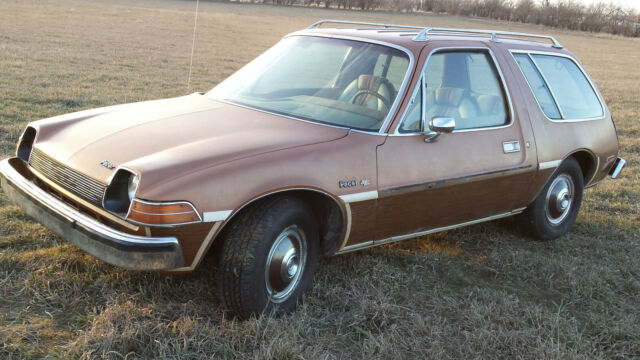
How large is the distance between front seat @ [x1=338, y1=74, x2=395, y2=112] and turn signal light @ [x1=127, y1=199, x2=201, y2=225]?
148 cm

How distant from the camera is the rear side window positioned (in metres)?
4.64

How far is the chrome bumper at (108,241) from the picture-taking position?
2760 mm

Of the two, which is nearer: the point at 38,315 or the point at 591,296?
the point at 38,315

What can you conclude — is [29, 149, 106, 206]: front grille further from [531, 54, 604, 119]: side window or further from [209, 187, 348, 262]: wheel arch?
[531, 54, 604, 119]: side window

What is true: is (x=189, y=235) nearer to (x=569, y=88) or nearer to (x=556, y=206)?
(x=556, y=206)

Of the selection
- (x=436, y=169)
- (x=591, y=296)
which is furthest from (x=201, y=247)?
(x=591, y=296)

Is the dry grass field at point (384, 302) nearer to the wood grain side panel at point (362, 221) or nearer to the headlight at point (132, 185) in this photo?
the wood grain side panel at point (362, 221)

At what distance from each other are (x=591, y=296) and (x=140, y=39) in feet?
67.9

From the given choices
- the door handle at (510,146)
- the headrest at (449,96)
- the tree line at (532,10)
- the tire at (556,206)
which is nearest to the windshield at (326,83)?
the headrest at (449,96)

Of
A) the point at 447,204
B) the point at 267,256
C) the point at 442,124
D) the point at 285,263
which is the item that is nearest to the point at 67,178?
the point at 267,256

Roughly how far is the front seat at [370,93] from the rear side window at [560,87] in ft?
4.55

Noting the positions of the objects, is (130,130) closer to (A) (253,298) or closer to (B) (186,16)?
(A) (253,298)

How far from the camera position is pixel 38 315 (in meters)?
3.05

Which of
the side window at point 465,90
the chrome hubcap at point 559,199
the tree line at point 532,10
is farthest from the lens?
the tree line at point 532,10
